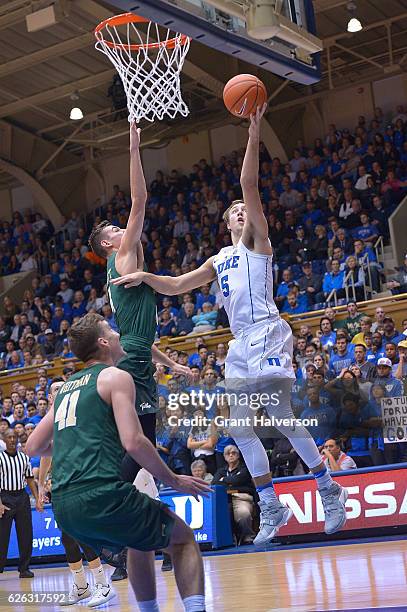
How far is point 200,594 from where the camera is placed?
536 centimetres

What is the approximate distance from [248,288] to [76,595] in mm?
4742

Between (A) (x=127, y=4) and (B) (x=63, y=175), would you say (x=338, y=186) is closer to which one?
(B) (x=63, y=175)

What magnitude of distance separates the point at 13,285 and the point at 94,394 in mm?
22782

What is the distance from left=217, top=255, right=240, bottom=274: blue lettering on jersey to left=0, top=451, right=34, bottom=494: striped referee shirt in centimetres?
760

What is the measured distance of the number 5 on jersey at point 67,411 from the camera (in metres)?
5.37

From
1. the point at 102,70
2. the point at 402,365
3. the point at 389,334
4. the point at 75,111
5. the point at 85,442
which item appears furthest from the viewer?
the point at 102,70

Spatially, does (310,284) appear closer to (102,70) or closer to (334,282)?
(334,282)

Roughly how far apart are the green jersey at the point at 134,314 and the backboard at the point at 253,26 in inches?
82.6

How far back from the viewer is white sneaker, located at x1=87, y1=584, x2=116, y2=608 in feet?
29.7

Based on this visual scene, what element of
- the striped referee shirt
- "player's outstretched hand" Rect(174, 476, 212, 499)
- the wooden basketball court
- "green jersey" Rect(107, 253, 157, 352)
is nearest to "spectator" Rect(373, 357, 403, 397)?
the wooden basketball court

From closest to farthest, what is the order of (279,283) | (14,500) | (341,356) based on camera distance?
1. (14,500)
2. (341,356)
3. (279,283)

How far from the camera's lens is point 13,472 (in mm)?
13742

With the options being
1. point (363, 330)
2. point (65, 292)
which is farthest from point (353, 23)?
point (65, 292)

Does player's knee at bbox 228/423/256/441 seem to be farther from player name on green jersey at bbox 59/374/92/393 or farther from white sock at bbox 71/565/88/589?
white sock at bbox 71/565/88/589
